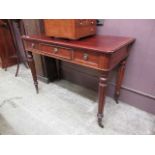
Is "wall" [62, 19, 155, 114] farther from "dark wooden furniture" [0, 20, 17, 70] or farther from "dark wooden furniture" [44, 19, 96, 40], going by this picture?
"dark wooden furniture" [0, 20, 17, 70]

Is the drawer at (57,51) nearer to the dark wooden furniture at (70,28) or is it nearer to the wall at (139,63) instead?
the dark wooden furniture at (70,28)

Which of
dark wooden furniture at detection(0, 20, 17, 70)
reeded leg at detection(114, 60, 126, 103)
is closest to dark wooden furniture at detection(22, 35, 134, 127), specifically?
reeded leg at detection(114, 60, 126, 103)

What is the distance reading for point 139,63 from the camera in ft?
4.45

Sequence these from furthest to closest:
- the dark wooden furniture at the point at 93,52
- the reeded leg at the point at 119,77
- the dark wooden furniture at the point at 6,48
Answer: the dark wooden furniture at the point at 6,48
the reeded leg at the point at 119,77
the dark wooden furniture at the point at 93,52

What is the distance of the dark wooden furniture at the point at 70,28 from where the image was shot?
44.9 inches

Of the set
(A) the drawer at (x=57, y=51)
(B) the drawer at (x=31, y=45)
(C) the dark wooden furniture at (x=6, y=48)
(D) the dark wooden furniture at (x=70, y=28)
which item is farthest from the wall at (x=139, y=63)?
(C) the dark wooden furniture at (x=6, y=48)

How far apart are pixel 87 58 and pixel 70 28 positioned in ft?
1.00

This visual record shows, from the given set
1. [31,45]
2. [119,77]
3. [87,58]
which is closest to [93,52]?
[87,58]

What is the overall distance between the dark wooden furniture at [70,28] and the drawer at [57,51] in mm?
113

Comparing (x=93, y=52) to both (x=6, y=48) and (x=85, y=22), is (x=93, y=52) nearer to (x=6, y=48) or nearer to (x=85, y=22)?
(x=85, y=22)
